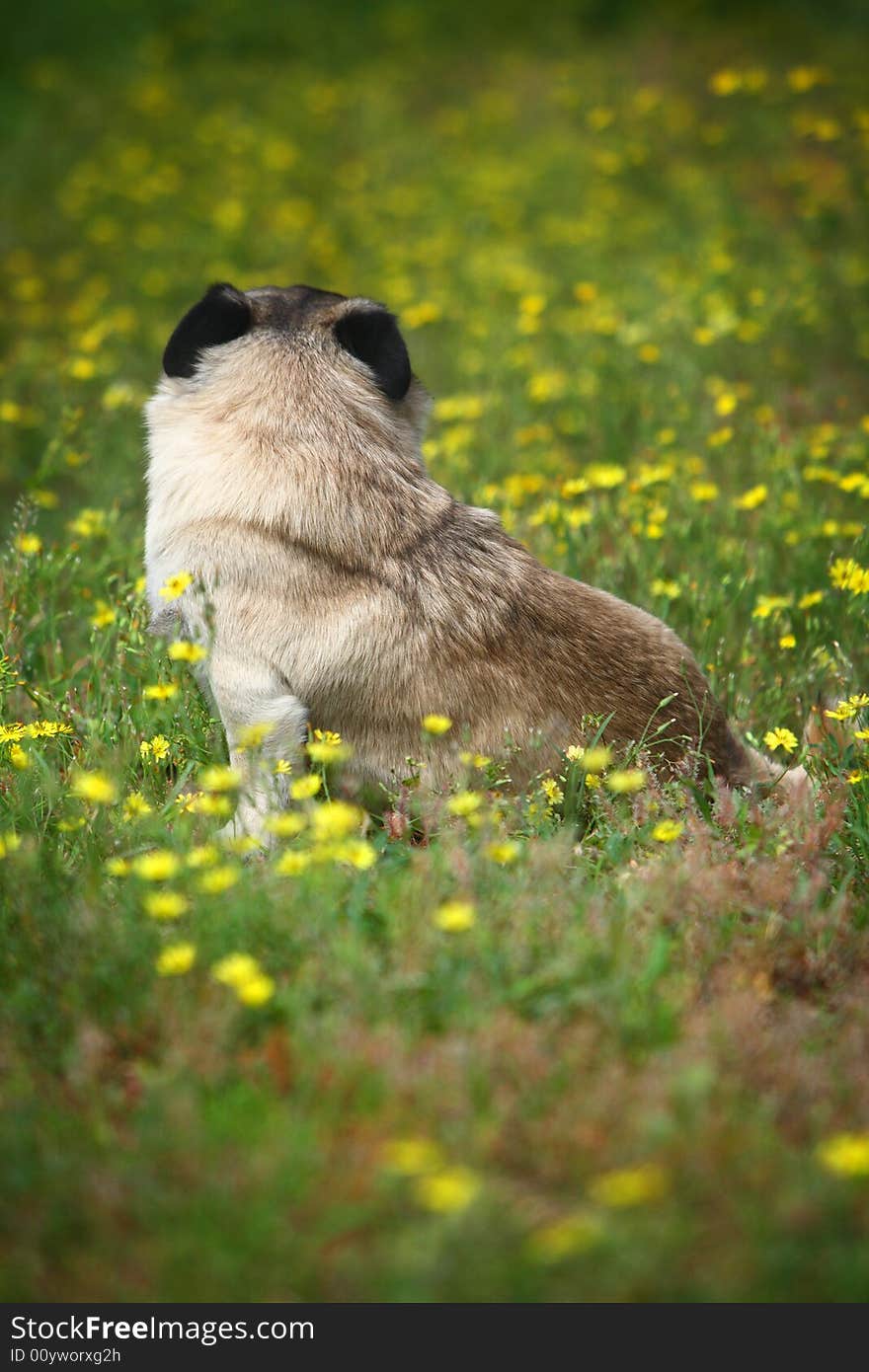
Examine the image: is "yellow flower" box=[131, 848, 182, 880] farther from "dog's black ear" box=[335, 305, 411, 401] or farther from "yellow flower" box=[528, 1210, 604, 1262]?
"dog's black ear" box=[335, 305, 411, 401]

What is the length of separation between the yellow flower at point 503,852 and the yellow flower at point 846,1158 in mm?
972

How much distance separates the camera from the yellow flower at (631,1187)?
6.43 feet

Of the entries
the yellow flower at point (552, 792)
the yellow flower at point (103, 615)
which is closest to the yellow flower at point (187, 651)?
the yellow flower at point (552, 792)

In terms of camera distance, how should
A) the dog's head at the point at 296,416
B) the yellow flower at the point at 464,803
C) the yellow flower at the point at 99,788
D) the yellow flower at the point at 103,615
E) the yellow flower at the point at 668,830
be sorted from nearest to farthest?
the yellow flower at the point at 99,788
the yellow flower at the point at 464,803
the yellow flower at the point at 668,830
the dog's head at the point at 296,416
the yellow flower at the point at 103,615

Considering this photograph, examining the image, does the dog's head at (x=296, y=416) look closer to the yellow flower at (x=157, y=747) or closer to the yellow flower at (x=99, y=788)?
the yellow flower at (x=157, y=747)

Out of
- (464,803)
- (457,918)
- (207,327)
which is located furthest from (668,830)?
(207,327)

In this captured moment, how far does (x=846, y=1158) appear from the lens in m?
2.06

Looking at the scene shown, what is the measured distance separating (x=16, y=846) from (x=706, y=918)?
1671 mm

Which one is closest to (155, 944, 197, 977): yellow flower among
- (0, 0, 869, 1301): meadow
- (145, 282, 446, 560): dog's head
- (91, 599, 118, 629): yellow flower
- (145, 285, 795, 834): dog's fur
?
(0, 0, 869, 1301): meadow

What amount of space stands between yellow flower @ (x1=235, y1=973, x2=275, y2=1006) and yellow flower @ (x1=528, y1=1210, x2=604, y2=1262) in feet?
2.22

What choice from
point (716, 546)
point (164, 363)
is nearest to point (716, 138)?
point (716, 546)

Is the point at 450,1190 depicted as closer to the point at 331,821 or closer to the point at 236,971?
the point at 236,971

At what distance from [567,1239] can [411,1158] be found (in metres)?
0.29
